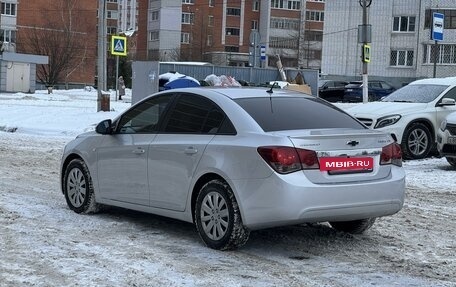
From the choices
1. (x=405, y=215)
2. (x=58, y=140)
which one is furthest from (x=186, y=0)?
(x=405, y=215)

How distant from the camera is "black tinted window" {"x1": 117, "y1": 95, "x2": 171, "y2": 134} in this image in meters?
7.39

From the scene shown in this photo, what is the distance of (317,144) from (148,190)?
1.99 meters

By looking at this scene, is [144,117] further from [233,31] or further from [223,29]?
[233,31]

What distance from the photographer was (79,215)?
806cm

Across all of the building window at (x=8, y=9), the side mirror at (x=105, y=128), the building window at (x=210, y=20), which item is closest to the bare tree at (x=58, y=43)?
the building window at (x=8, y=9)

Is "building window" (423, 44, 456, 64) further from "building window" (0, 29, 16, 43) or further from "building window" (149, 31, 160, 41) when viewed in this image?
"building window" (149, 31, 160, 41)

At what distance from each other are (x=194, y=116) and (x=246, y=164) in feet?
3.55

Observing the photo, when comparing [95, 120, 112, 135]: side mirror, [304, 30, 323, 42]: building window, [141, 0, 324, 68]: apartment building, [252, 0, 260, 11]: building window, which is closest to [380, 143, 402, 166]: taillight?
→ [95, 120, 112, 135]: side mirror

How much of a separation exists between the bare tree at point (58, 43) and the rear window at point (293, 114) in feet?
162

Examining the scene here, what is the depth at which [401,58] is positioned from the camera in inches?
2317

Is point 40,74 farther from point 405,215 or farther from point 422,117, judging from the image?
point 405,215

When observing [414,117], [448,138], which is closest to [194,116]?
[448,138]

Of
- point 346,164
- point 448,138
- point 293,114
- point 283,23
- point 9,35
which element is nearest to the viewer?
point 346,164

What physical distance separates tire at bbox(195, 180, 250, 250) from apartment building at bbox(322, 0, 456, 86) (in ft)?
171
